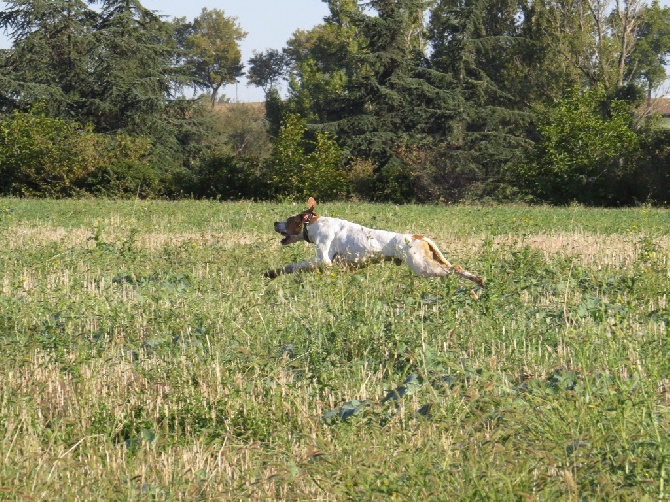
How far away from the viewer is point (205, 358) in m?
6.07

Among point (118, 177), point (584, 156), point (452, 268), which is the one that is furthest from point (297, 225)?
point (584, 156)

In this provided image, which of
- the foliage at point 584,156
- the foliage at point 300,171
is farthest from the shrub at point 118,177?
the foliage at point 584,156

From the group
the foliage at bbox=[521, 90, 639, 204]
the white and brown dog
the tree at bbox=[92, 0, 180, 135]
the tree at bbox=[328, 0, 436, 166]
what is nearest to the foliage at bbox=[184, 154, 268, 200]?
the tree at bbox=[328, 0, 436, 166]

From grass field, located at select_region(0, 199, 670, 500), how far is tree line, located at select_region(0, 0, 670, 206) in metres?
22.7

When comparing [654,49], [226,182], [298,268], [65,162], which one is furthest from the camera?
[654,49]

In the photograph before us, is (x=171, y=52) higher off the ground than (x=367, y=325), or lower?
higher

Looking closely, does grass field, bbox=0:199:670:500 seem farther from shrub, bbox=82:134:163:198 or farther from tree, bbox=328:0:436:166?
tree, bbox=328:0:436:166

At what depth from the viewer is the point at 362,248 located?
998 centimetres

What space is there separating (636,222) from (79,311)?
14.0 meters

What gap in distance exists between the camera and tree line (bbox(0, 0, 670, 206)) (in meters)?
33.5

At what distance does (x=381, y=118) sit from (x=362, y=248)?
1173 inches

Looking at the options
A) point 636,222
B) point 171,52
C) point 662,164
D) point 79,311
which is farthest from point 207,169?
point 79,311

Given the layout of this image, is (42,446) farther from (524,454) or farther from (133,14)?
(133,14)

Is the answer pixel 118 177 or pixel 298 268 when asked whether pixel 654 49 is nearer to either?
pixel 118 177
